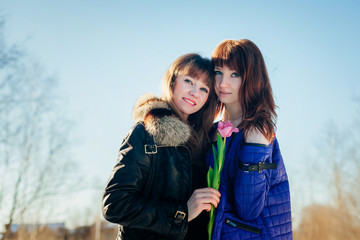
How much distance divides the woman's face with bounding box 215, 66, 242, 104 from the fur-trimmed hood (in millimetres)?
560

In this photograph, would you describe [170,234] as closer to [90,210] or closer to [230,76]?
[230,76]

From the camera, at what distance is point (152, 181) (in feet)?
7.72

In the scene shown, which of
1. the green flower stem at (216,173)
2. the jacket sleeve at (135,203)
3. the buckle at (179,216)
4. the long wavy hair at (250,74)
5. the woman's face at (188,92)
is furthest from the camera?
the woman's face at (188,92)

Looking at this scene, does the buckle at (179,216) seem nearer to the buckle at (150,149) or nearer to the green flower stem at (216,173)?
the green flower stem at (216,173)

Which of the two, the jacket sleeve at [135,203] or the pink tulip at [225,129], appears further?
the pink tulip at [225,129]

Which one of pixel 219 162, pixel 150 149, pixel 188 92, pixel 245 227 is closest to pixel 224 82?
pixel 188 92

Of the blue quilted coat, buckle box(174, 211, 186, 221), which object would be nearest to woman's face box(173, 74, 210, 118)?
the blue quilted coat

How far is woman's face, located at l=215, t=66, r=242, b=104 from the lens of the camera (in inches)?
114

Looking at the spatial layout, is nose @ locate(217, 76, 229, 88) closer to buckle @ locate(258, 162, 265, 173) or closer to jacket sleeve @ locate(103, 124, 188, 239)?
Answer: buckle @ locate(258, 162, 265, 173)

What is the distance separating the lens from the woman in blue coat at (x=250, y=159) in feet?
7.50

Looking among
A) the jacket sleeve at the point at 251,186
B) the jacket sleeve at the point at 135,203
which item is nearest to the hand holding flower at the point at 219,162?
the jacket sleeve at the point at 251,186

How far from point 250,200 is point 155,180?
0.72 metres

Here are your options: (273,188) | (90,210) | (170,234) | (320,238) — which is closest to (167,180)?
(170,234)

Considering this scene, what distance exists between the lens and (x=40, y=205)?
12328mm
